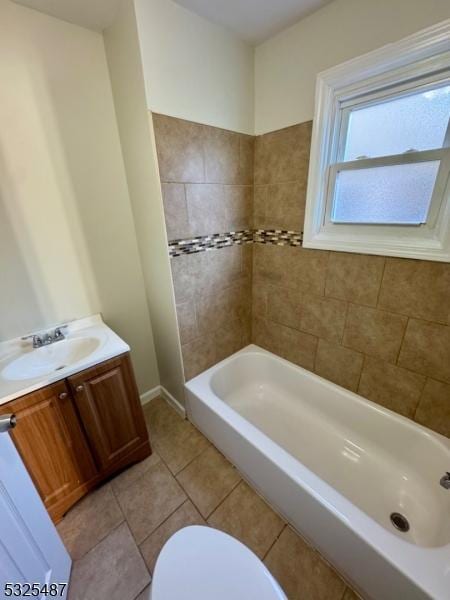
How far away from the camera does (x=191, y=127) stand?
1.34 m

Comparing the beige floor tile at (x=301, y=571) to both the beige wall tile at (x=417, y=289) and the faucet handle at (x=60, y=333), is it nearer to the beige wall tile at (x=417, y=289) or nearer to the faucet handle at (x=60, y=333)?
the beige wall tile at (x=417, y=289)

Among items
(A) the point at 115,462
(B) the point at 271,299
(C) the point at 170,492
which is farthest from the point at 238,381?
(A) the point at 115,462

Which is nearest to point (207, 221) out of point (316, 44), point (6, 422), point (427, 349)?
point (316, 44)

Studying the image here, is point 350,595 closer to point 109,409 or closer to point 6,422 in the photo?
point 109,409

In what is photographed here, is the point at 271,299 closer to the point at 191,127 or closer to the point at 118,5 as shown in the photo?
the point at 191,127

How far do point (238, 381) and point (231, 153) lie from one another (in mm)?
1663

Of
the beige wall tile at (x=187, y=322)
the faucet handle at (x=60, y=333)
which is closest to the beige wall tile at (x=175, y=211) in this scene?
the beige wall tile at (x=187, y=322)

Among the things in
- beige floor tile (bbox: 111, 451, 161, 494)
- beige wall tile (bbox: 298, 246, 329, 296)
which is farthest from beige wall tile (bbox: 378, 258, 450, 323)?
beige floor tile (bbox: 111, 451, 161, 494)

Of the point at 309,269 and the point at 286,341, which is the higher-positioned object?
the point at 309,269

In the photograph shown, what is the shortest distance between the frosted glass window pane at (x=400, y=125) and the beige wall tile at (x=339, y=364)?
1.13 m

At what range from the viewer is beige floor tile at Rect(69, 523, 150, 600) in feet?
3.43

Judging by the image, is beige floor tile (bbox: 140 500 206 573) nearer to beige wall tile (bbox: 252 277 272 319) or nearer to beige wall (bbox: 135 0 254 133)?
beige wall tile (bbox: 252 277 272 319)

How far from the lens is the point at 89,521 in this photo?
129cm

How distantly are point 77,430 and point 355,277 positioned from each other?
1.69 m
